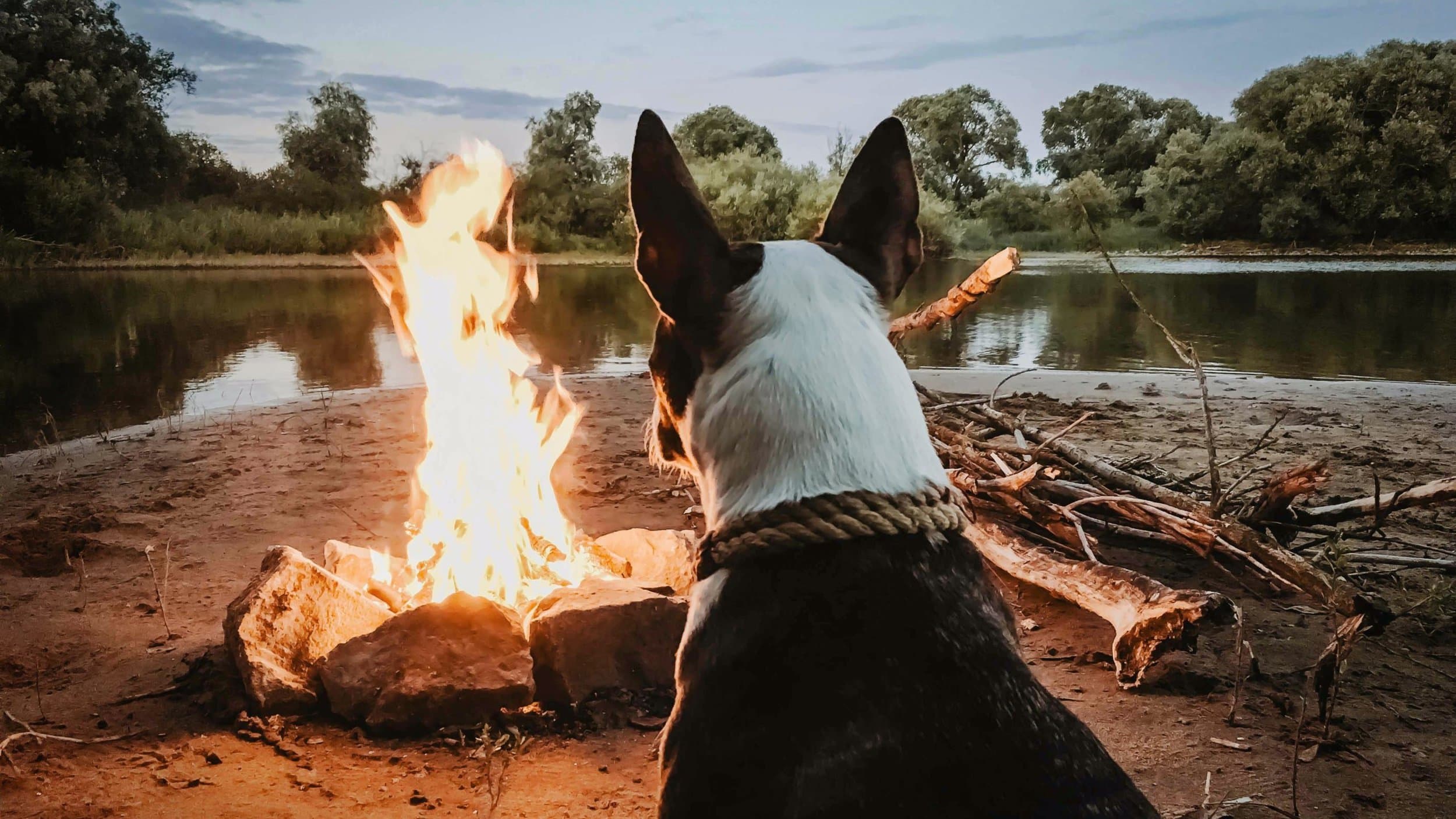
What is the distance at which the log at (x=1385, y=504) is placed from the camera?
383 centimetres

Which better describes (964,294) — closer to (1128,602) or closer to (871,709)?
(1128,602)

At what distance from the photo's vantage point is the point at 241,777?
10.3 feet

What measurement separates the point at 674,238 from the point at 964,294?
11.4ft

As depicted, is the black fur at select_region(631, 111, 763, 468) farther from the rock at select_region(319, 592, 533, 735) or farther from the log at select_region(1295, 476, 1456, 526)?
the log at select_region(1295, 476, 1456, 526)

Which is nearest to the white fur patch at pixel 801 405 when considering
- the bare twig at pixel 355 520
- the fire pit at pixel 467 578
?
the fire pit at pixel 467 578

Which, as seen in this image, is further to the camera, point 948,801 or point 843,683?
point 843,683

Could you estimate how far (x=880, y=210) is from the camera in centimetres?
227

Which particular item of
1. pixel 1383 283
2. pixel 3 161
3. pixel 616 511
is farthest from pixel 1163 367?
pixel 3 161

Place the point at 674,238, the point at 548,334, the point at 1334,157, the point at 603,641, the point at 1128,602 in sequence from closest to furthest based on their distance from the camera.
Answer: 1. the point at 674,238
2. the point at 603,641
3. the point at 1128,602
4. the point at 548,334
5. the point at 1334,157

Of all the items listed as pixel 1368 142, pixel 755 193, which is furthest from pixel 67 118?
pixel 1368 142

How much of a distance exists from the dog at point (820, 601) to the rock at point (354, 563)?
10.3 feet

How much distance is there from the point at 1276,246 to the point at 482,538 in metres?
54.3

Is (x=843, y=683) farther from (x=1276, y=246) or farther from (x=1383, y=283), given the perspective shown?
(x=1276, y=246)

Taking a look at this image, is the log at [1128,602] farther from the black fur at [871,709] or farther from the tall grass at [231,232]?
the tall grass at [231,232]
